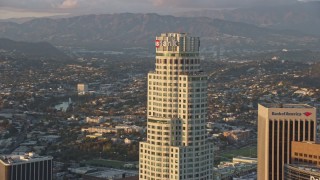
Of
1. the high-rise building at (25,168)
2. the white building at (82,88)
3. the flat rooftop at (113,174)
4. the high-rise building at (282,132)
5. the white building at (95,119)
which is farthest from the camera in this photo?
the white building at (82,88)

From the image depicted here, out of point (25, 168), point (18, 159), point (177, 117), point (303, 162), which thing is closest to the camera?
point (177, 117)

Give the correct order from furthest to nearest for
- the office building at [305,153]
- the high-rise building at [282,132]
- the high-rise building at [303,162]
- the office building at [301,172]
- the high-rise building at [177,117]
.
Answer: the high-rise building at [282,132]
the office building at [305,153]
the high-rise building at [303,162]
the office building at [301,172]
the high-rise building at [177,117]

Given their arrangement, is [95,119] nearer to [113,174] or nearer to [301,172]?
[113,174]

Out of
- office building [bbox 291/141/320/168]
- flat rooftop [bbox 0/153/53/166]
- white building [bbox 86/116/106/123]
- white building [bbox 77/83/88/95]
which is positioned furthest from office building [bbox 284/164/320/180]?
white building [bbox 77/83/88/95]

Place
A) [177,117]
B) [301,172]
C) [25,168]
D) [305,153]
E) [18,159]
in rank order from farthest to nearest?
[18,159] < [25,168] < [305,153] < [301,172] < [177,117]


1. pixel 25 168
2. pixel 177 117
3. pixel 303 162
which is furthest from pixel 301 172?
pixel 25 168

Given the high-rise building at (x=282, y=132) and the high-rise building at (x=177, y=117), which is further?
the high-rise building at (x=282, y=132)

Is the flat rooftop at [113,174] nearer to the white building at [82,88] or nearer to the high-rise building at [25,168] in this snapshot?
the high-rise building at [25,168]

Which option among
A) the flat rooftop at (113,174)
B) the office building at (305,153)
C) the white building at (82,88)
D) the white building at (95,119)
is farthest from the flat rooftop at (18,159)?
the white building at (82,88)
